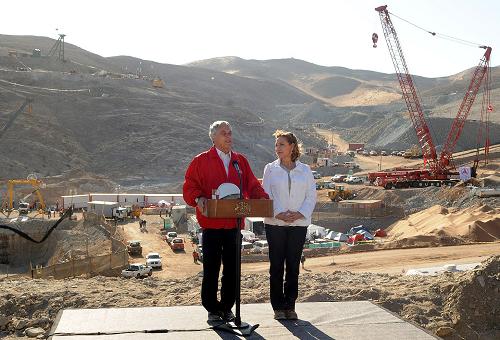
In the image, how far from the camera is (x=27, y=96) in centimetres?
7312

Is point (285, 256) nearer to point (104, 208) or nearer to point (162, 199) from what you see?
point (104, 208)

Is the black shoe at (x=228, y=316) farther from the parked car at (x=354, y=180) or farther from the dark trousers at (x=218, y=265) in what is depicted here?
the parked car at (x=354, y=180)

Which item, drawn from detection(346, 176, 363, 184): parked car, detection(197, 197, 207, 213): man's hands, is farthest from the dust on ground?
detection(346, 176, 363, 184): parked car

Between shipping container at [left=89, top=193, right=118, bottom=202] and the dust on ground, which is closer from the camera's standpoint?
the dust on ground

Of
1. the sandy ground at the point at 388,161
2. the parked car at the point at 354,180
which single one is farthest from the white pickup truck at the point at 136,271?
the sandy ground at the point at 388,161

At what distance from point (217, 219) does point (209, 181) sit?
0.37 meters

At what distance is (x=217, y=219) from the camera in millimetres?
5777

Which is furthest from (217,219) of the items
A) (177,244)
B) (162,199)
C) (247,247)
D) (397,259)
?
(162,199)

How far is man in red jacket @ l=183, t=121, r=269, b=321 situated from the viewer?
5848mm

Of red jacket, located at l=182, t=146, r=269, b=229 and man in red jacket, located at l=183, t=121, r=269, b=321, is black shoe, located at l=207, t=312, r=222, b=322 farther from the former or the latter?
red jacket, located at l=182, t=146, r=269, b=229

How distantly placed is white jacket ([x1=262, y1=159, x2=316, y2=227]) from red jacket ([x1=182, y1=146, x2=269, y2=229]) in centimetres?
23

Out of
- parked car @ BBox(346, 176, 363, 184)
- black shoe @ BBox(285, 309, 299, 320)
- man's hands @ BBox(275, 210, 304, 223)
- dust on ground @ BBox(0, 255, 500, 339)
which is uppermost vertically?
man's hands @ BBox(275, 210, 304, 223)

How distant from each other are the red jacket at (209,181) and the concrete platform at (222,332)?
0.97 meters

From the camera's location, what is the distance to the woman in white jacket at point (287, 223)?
6141 millimetres
